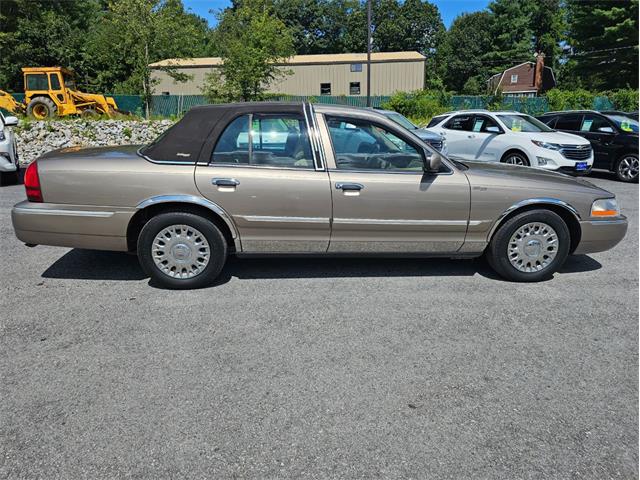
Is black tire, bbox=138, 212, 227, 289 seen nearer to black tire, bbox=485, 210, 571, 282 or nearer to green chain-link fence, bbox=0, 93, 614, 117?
black tire, bbox=485, 210, 571, 282

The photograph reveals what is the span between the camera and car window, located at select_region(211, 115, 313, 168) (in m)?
4.46

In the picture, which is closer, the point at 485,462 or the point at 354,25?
the point at 485,462

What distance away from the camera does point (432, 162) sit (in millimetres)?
4414

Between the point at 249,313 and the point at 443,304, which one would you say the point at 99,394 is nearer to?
the point at 249,313

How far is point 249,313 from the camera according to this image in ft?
13.4

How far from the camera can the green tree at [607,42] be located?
115 feet

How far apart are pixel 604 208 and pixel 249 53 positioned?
23761 mm

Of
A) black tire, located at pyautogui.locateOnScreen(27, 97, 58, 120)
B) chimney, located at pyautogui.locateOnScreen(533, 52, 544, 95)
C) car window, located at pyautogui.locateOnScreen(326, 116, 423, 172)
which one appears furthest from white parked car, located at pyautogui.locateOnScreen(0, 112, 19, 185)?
chimney, located at pyautogui.locateOnScreen(533, 52, 544, 95)

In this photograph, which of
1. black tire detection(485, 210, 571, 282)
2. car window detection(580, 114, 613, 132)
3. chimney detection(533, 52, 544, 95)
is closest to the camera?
black tire detection(485, 210, 571, 282)

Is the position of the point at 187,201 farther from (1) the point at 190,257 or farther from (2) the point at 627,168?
(2) the point at 627,168

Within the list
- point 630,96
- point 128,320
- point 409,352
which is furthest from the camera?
point 630,96

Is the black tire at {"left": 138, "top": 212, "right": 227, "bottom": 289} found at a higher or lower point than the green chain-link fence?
lower

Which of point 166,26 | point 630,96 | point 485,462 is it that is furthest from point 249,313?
point 630,96

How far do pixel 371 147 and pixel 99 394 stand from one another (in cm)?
295
